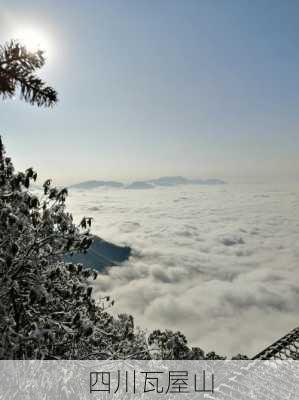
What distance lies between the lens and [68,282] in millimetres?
10742

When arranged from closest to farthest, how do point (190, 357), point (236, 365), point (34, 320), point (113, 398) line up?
point (34, 320) < point (236, 365) < point (113, 398) < point (190, 357)

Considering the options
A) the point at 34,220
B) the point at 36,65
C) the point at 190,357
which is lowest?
the point at 190,357

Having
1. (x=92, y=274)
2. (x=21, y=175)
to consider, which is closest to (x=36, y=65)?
(x=21, y=175)

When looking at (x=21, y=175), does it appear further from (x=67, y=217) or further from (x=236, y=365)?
A: (x=236, y=365)

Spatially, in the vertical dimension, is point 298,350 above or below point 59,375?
below

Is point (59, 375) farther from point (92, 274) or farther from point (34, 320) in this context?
point (92, 274)

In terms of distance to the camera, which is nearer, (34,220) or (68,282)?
(34,220)

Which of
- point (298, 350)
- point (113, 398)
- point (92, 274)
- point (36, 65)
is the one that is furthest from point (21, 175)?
point (298, 350)

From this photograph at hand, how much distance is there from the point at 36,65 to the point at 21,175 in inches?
251

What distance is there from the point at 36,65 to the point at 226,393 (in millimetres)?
10555

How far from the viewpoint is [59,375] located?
9320mm

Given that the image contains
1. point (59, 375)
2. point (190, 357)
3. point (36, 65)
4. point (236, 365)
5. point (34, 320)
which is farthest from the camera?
point (190, 357)

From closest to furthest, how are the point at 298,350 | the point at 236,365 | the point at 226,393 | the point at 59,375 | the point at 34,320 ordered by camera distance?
the point at 34,320, the point at 59,375, the point at 226,393, the point at 236,365, the point at 298,350

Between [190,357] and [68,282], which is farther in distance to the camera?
[190,357]
